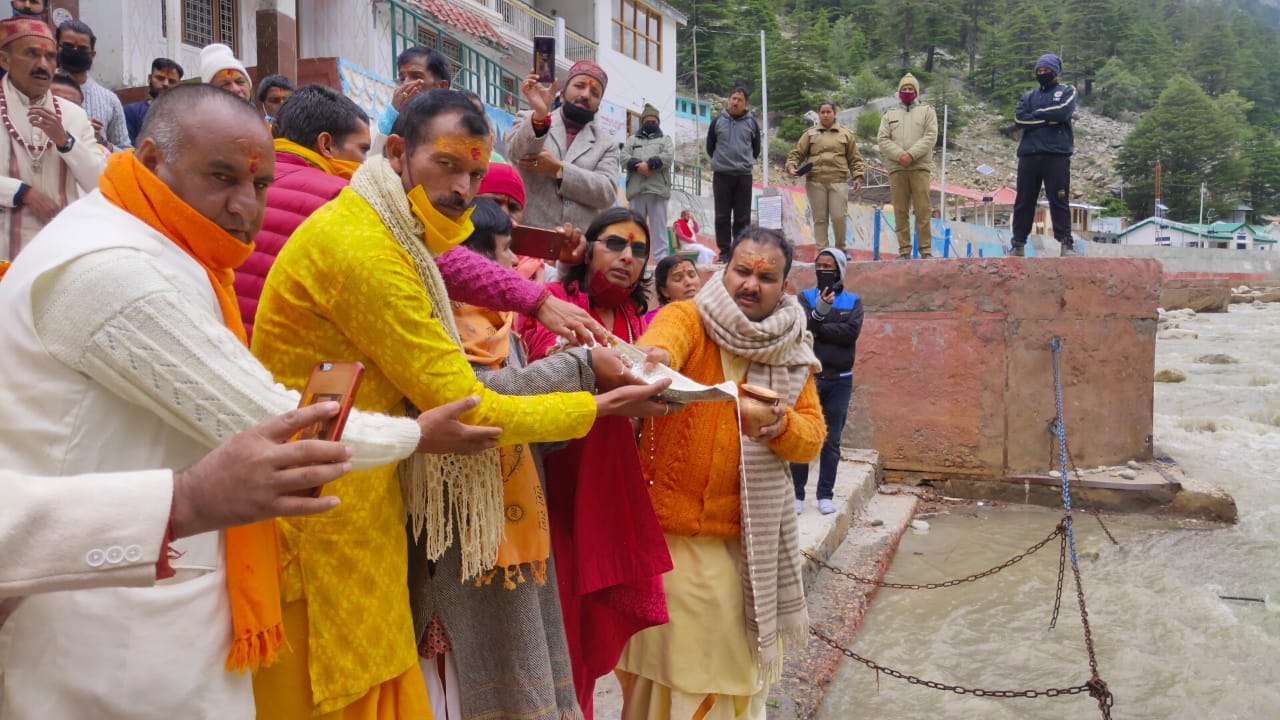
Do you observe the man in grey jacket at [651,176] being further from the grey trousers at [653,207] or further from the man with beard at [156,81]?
the man with beard at [156,81]

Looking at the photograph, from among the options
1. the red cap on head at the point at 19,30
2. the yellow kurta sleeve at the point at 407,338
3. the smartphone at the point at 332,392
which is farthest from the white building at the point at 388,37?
the smartphone at the point at 332,392

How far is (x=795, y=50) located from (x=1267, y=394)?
169 feet

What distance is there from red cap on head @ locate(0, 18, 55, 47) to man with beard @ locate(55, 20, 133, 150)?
1214 millimetres

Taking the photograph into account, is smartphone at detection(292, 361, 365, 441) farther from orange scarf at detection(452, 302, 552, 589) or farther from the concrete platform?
the concrete platform

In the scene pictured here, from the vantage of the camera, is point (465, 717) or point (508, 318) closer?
point (465, 717)

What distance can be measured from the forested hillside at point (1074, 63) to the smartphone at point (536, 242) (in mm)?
49674

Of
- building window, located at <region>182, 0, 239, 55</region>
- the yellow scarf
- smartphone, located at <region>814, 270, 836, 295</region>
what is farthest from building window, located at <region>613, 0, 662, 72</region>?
the yellow scarf

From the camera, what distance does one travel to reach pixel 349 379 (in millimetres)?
1201

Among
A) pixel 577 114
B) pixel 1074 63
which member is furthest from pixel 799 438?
pixel 1074 63

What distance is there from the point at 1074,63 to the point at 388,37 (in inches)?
3156

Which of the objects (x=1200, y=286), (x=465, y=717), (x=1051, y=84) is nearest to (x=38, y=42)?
(x=465, y=717)

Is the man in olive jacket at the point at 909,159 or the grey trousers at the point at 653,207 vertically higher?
the man in olive jacket at the point at 909,159

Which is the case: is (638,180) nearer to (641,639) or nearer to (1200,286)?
(641,639)

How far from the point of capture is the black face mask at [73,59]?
16.2ft
